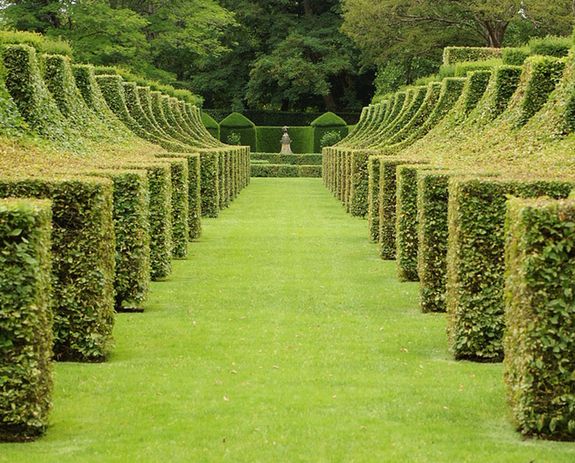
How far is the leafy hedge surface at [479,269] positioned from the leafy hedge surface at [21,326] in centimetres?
397

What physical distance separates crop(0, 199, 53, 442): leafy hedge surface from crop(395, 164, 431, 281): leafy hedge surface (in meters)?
7.60

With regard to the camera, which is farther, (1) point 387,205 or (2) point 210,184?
(2) point 210,184

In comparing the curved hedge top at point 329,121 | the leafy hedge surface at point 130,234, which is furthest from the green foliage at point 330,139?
the leafy hedge surface at point 130,234

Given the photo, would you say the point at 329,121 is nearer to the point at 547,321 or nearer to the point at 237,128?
the point at 237,128

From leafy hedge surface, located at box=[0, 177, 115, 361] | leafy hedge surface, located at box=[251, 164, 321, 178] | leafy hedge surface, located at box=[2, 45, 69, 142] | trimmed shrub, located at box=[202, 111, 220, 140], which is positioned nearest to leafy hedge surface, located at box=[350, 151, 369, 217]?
leafy hedge surface, located at box=[2, 45, 69, 142]

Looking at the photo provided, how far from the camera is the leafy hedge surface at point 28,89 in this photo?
1614 cm

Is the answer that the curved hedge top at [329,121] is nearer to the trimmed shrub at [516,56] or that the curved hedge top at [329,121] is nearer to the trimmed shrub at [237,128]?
the trimmed shrub at [237,128]

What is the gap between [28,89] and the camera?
643 inches

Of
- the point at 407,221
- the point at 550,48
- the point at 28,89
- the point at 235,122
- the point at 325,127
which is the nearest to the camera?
the point at 407,221

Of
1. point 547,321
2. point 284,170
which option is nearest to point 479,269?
point 547,321

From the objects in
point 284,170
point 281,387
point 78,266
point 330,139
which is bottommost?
point 284,170

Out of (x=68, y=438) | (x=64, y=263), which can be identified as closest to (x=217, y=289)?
(x=64, y=263)

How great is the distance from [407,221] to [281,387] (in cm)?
628

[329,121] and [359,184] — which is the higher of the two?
[329,121]
